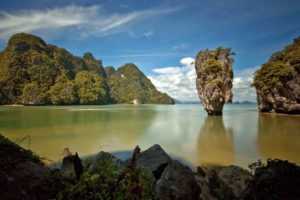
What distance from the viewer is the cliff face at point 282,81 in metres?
28.4

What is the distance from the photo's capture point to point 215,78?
2611cm

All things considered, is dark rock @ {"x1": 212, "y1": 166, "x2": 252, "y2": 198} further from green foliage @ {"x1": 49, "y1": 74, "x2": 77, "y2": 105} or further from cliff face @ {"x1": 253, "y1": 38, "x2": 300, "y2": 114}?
green foliage @ {"x1": 49, "y1": 74, "x2": 77, "y2": 105}

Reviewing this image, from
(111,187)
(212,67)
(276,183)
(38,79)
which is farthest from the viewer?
(38,79)

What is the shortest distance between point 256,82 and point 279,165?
35489mm

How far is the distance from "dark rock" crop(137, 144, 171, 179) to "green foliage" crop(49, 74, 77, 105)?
259 ft

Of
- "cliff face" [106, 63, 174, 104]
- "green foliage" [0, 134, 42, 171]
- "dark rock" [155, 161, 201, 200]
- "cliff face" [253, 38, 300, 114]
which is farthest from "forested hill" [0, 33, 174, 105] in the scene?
"dark rock" [155, 161, 201, 200]

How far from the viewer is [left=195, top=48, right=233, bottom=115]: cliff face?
84.7 ft

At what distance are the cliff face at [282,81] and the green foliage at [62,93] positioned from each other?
2645 inches

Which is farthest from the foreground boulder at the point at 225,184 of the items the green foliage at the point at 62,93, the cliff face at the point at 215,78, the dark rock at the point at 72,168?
the green foliage at the point at 62,93

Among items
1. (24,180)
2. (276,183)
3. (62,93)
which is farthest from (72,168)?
(62,93)

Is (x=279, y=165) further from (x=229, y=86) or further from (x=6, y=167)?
(x=229, y=86)

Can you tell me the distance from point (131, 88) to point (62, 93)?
60983 millimetres

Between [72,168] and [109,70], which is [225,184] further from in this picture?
[109,70]

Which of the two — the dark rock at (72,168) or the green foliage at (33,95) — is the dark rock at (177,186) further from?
the green foliage at (33,95)
